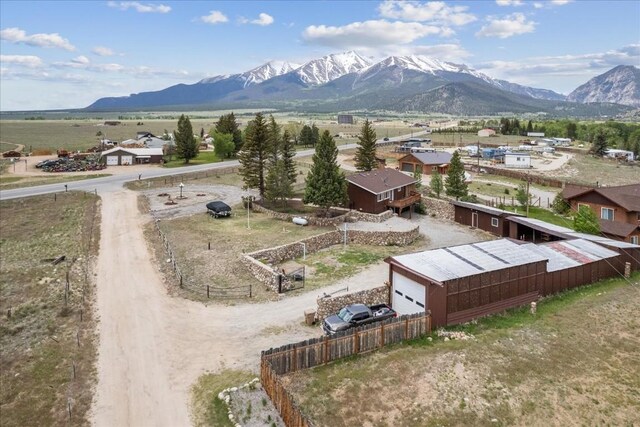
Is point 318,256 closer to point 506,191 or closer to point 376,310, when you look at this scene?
point 376,310

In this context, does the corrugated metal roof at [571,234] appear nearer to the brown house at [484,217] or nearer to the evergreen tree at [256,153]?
the brown house at [484,217]

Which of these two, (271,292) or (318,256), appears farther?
(318,256)

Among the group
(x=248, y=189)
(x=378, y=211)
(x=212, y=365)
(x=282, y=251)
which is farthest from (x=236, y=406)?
(x=248, y=189)

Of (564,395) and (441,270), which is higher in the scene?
(441,270)

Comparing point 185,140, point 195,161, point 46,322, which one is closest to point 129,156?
point 185,140

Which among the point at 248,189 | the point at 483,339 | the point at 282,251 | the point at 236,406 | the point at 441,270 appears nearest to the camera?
the point at 236,406

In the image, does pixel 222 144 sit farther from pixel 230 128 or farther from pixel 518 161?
pixel 518 161

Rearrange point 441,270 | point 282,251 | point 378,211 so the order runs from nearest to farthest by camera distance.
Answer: point 441,270
point 282,251
point 378,211
